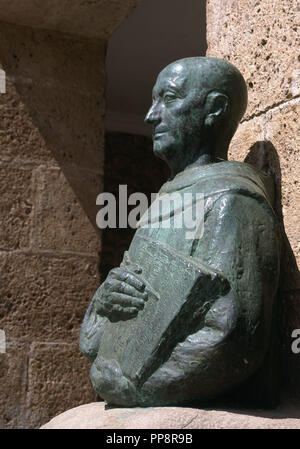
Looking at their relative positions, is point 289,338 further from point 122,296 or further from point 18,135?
point 18,135

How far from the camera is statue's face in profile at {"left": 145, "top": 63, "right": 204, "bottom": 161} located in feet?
7.23

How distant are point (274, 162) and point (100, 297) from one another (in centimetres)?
64

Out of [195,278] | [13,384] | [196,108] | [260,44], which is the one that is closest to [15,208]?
[13,384]

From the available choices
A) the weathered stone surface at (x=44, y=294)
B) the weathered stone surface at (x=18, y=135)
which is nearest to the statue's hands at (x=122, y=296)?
the weathered stone surface at (x=44, y=294)

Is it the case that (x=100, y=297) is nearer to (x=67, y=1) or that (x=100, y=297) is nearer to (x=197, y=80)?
(x=197, y=80)

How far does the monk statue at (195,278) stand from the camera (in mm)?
1919

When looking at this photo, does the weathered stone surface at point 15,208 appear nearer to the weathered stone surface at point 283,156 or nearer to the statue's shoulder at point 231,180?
the weathered stone surface at point 283,156

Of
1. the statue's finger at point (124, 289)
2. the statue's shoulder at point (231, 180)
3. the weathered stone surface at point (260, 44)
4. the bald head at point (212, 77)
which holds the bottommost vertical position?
the statue's finger at point (124, 289)

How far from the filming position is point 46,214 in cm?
367

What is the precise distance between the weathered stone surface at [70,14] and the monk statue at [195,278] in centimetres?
154

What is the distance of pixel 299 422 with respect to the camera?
1.95m

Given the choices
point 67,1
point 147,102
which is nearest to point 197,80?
point 67,1

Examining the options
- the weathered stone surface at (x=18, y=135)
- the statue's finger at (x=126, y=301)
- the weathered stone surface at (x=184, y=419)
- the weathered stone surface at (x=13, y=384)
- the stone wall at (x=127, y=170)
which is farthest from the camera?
the stone wall at (x=127, y=170)

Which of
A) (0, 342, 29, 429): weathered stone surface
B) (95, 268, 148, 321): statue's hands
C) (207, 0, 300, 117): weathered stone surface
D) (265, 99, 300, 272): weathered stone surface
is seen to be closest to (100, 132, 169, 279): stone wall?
(0, 342, 29, 429): weathered stone surface
